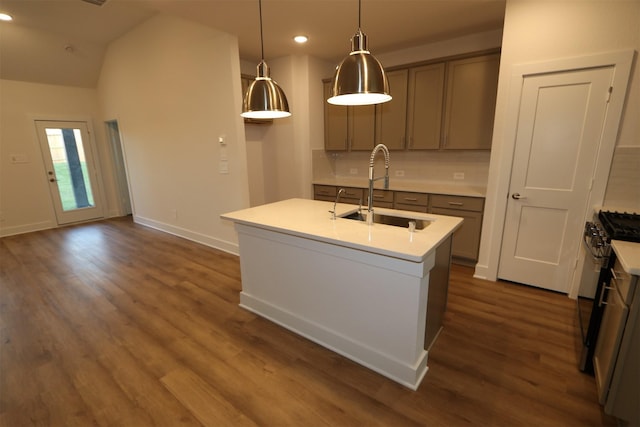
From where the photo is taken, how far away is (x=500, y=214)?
9.68ft

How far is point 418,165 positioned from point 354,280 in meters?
2.89

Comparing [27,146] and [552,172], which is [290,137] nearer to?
[552,172]

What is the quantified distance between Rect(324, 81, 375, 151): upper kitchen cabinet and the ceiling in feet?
2.54

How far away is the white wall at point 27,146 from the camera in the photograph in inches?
192

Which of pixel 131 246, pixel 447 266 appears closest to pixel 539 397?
pixel 447 266

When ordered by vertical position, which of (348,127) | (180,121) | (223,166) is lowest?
(223,166)

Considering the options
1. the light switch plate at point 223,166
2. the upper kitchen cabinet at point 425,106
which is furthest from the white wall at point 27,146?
the upper kitchen cabinet at point 425,106

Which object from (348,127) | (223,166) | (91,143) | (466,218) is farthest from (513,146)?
(91,143)

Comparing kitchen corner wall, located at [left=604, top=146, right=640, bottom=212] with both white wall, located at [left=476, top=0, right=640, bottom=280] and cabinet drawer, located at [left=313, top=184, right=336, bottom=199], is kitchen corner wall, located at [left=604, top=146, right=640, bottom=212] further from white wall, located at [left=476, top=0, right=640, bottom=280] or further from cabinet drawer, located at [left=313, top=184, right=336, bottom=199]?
cabinet drawer, located at [left=313, top=184, right=336, bottom=199]

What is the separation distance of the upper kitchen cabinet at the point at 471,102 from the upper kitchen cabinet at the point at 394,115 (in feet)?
1.80

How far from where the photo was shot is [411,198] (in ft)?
12.2

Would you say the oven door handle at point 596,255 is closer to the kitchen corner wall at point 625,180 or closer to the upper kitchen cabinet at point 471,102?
the kitchen corner wall at point 625,180

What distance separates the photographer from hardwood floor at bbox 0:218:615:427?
63.2 inches

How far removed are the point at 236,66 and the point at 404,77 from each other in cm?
211
